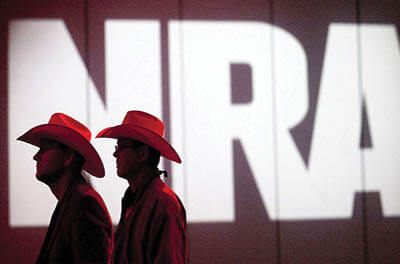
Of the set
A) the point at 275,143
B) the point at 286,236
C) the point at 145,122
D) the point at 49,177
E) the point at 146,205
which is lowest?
the point at 286,236

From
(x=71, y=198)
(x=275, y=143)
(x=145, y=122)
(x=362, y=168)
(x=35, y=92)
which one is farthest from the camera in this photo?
(x=362, y=168)

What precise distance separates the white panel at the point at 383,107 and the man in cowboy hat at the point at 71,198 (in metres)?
3.28

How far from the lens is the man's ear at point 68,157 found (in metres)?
2.64

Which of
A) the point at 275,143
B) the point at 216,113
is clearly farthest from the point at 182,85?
the point at 275,143

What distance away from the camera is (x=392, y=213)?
5227mm

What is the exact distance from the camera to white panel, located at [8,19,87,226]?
4.79m

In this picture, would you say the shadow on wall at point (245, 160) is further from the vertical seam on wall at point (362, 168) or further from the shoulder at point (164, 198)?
the shoulder at point (164, 198)

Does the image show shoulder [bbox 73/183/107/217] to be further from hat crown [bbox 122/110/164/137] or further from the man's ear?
hat crown [bbox 122/110/164/137]

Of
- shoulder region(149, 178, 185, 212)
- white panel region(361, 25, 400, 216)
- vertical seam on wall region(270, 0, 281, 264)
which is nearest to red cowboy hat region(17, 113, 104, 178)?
shoulder region(149, 178, 185, 212)

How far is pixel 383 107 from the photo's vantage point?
5254 mm

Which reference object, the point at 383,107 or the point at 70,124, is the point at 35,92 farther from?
the point at 383,107

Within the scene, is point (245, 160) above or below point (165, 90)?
below

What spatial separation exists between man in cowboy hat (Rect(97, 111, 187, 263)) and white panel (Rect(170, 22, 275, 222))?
2.20 meters

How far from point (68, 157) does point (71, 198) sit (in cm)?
27
